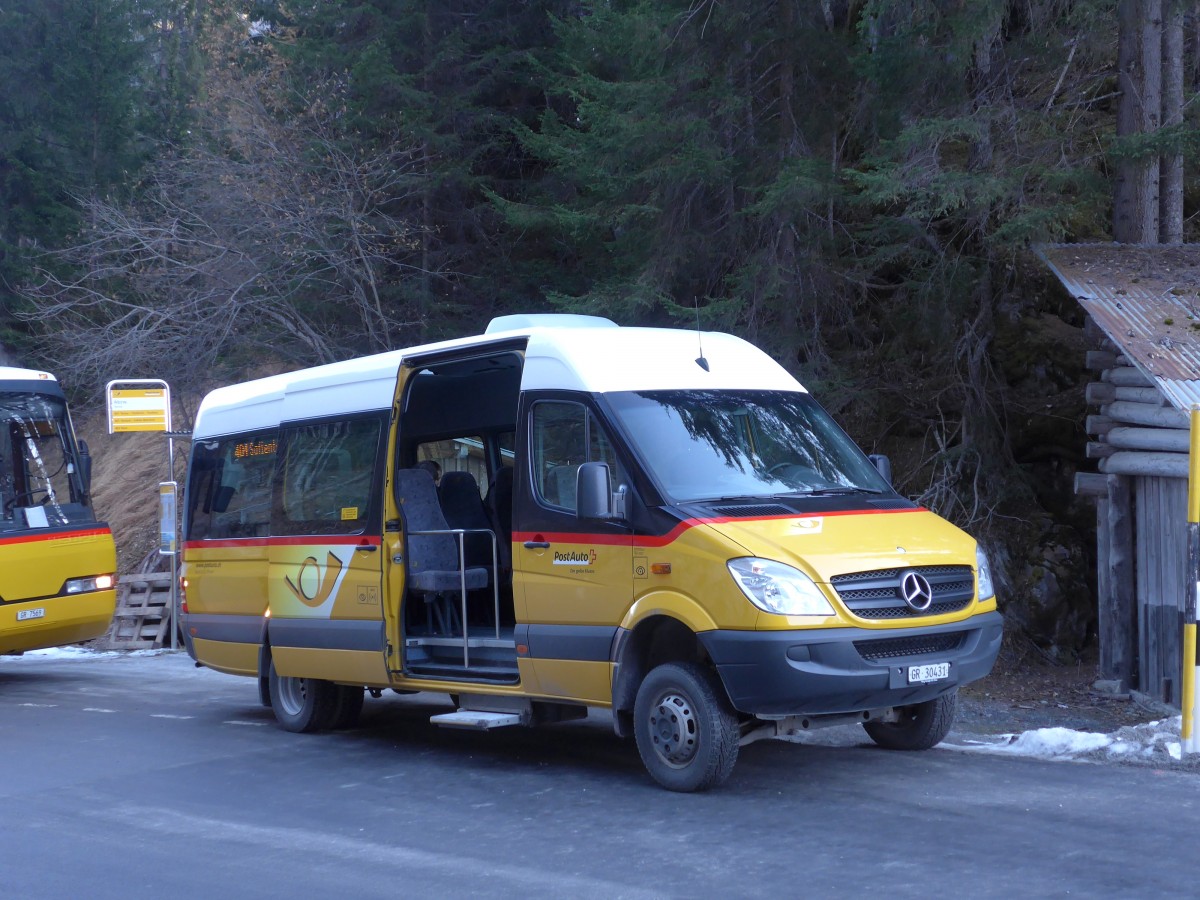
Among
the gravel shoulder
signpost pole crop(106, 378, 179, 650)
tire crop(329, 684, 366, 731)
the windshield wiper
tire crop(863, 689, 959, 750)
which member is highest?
signpost pole crop(106, 378, 179, 650)

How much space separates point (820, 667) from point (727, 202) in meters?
9.58

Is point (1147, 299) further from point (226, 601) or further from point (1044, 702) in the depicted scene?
point (226, 601)

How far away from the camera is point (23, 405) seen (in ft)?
48.5

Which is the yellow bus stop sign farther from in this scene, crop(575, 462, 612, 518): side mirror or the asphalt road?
crop(575, 462, 612, 518): side mirror

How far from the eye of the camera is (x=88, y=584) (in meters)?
14.7

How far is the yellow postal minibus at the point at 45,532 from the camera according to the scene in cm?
1405

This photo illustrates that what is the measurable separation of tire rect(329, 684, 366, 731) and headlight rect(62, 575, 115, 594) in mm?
4965

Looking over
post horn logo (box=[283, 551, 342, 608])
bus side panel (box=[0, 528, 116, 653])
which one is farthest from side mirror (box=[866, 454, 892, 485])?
bus side panel (box=[0, 528, 116, 653])

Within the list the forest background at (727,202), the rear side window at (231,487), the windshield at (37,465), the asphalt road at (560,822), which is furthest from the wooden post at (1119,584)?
the windshield at (37,465)

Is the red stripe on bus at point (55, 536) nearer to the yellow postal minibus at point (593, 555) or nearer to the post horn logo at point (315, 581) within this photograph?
the yellow postal minibus at point (593, 555)

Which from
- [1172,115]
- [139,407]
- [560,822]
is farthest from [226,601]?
[1172,115]

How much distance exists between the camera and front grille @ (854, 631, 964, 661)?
7.41 metres

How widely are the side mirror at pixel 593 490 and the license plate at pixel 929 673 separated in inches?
78.9

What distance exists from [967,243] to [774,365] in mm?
6443
